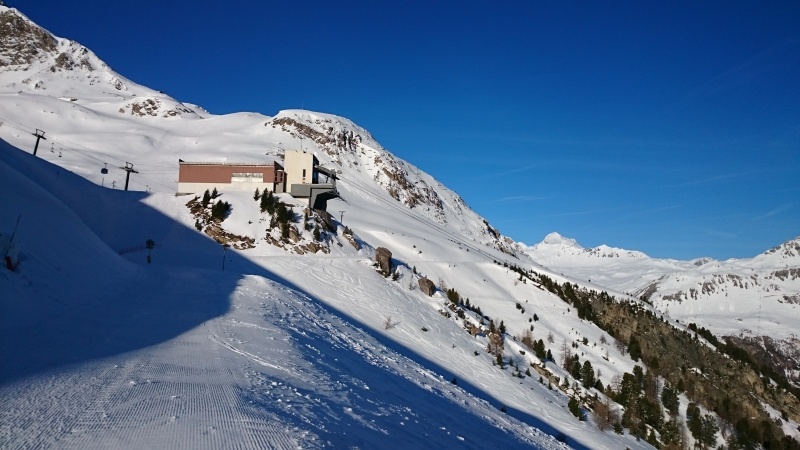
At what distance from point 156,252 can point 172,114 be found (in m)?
103

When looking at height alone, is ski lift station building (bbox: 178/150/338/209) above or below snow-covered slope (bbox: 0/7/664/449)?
above

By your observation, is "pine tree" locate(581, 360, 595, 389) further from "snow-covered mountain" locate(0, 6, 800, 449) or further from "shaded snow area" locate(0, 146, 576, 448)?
"shaded snow area" locate(0, 146, 576, 448)

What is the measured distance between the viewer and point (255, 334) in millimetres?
11531

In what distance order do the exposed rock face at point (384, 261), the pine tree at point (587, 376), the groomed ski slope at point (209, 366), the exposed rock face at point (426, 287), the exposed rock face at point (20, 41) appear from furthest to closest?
1. the exposed rock face at point (20, 41)
2. the exposed rock face at point (426, 287)
3. the exposed rock face at point (384, 261)
4. the pine tree at point (587, 376)
5. the groomed ski slope at point (209, 366)

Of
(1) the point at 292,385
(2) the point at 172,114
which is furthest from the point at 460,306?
(2) the point at 172,114

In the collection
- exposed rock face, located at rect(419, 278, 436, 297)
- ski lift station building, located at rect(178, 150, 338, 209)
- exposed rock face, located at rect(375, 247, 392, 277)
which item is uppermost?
ski lift station building, located at rect(178, 150, 338, 209)

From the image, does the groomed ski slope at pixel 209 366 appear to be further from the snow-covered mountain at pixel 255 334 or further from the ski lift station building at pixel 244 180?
the ski lift station building at pixel 244 180

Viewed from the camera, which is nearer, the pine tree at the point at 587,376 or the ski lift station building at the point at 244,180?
the pine tree at the point at 587,376

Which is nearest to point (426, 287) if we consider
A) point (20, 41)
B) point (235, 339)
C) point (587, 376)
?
point (587, 376)

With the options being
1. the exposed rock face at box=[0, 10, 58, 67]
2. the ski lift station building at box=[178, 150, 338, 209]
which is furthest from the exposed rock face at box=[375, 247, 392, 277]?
the exposed rock face at box=[0, 10, 58, 67]

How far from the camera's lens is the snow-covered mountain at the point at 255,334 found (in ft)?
20.0

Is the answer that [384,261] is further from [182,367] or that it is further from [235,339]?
[182,367]

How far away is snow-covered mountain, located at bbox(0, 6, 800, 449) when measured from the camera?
6105 mm

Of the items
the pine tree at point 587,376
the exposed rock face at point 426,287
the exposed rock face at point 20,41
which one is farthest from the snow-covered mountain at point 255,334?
the exposed rock face at point 20,41
